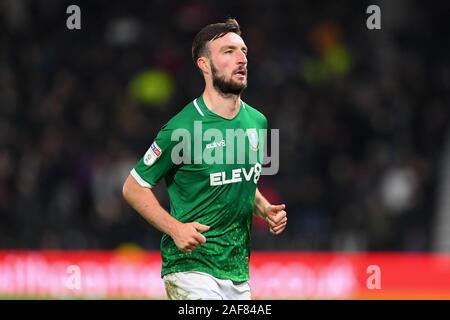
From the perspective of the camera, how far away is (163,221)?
775cm

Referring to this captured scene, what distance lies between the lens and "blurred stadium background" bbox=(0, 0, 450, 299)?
1595 cm

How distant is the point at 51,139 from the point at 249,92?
3002 mm

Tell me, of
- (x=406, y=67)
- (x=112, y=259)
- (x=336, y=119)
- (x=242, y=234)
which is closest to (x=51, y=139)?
(x=112, y=259)

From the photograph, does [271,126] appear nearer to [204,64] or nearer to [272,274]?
[272,274]

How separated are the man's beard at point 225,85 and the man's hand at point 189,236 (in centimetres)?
92

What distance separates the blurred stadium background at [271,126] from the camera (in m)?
16.0

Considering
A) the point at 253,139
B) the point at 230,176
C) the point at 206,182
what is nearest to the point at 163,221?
the point at 206,182

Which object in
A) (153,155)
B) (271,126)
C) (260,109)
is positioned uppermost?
(260,109)

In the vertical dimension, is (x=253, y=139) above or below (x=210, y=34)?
below

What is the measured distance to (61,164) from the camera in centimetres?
1761

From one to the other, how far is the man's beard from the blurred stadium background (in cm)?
756

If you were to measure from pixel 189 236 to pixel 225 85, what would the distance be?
104 cm
